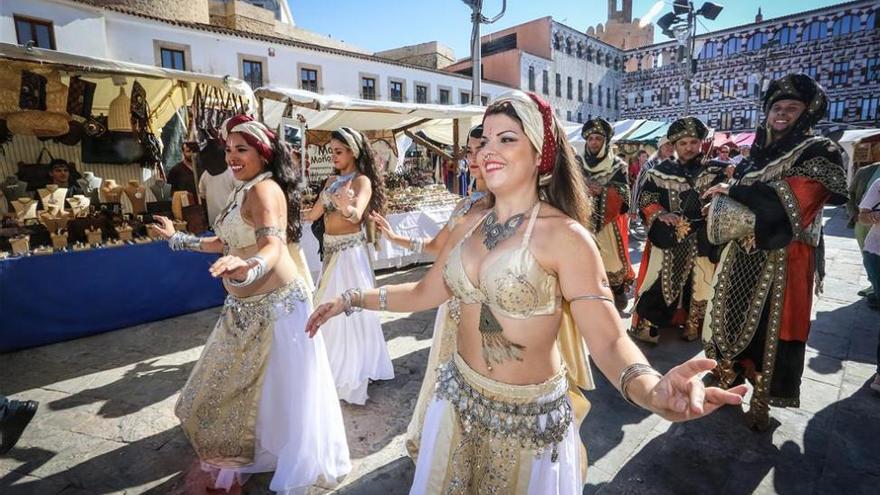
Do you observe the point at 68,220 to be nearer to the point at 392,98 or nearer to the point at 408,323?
the point at 408,323

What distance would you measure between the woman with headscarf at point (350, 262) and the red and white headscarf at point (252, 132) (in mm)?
1051

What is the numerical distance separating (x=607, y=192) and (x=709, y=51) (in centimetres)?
4343

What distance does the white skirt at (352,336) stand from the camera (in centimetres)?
370

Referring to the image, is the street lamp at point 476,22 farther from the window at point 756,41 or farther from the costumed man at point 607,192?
the window at point 756,41

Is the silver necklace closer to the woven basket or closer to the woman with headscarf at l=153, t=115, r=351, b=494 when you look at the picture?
the woman with headscarf at l=153, t=115, r=351, b=494

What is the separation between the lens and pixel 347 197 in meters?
3.64

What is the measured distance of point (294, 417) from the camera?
2551 mm

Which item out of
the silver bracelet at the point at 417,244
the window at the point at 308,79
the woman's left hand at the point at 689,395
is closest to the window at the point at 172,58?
the window at the point at 308,79

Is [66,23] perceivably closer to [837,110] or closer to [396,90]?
[396,90]

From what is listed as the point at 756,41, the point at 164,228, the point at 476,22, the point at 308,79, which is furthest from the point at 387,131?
the point at 756,41

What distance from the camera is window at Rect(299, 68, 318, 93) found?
71.6ft

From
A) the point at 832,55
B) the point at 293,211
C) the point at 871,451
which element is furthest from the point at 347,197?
the point at 832,55

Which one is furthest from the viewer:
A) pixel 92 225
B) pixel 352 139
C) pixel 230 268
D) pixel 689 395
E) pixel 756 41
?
pixel 756 41

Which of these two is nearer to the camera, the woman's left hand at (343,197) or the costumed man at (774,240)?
the costumed man at (774,240)
